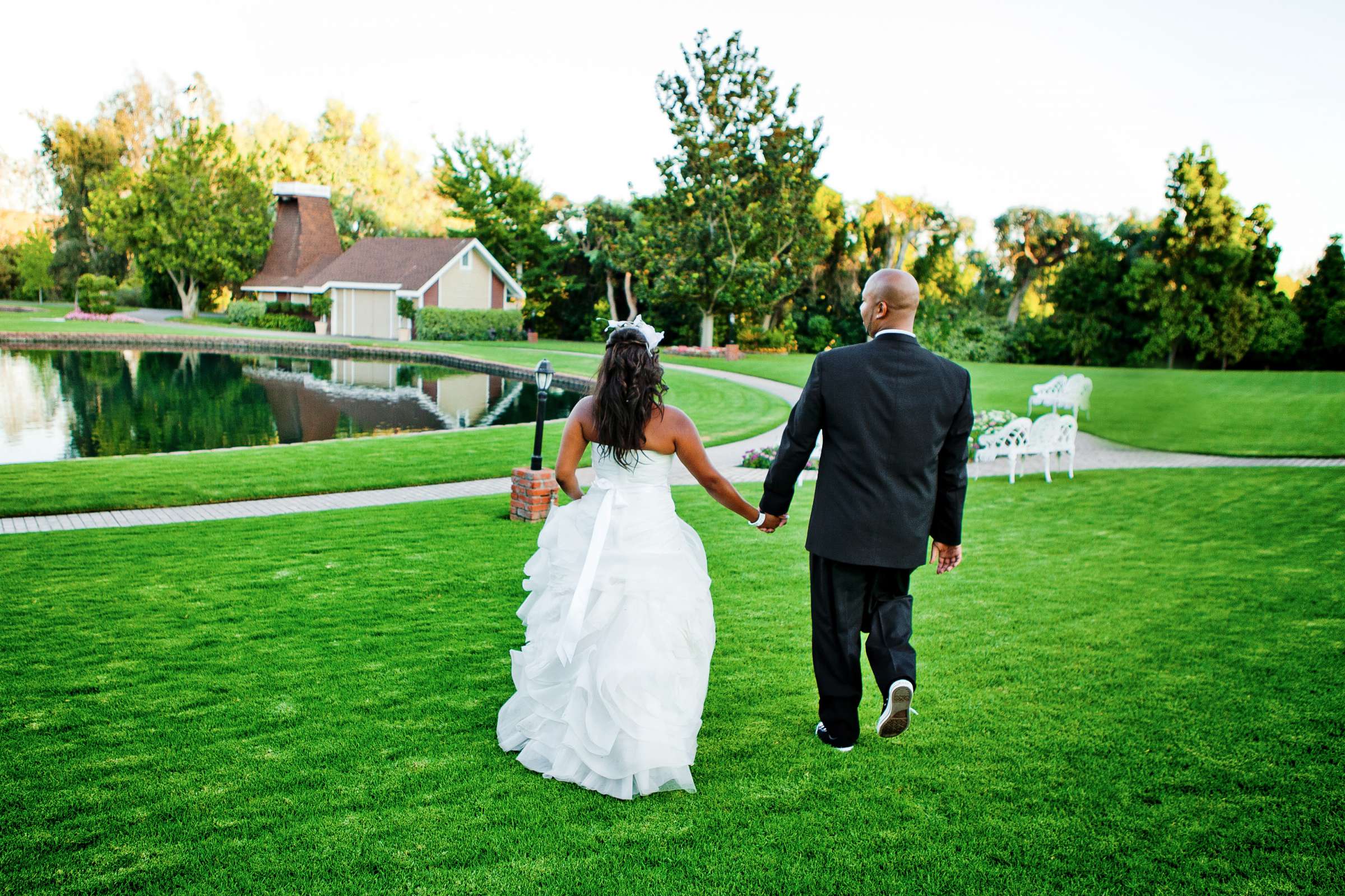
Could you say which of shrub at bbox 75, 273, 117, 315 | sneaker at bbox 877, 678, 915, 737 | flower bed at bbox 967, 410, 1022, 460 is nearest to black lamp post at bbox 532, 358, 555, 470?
sneaker at bbox 877, 678, 915, 737

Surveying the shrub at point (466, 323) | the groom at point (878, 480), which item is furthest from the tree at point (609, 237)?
the groom at point (878, 480)

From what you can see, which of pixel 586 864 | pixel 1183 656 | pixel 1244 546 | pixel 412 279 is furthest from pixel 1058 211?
pixel 586 864

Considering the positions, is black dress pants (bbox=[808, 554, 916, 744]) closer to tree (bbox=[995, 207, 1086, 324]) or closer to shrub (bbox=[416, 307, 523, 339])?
shrub (bbox=[416, 307, 523, 339])

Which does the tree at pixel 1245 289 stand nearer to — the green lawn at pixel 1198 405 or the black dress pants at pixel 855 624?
the green lawn at pixel 1198 405

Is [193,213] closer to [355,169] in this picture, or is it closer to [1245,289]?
[355,169]

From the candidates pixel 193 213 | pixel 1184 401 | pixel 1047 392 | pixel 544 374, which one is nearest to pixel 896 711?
pixel 544 374

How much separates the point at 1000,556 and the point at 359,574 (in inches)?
209

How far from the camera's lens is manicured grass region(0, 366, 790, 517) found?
9641 mm

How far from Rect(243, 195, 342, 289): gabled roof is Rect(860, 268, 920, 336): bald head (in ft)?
175

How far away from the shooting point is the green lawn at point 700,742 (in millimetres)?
3098

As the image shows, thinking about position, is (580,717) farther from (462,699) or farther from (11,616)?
(11,616)

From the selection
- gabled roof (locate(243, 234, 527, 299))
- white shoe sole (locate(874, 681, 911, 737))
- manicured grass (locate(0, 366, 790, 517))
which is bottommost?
manicured grass (locate(0, 366, 790, 517))

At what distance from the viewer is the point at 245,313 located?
49.4m

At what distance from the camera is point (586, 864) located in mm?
3102
